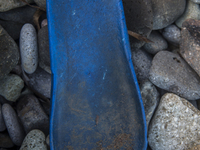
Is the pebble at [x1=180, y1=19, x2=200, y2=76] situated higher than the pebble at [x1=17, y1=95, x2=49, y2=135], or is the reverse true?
the pebble at [x1=180, y1=19, x2=200, y2=76]

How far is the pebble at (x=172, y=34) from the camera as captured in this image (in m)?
1.25

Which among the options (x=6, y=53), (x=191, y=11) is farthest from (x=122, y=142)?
(x=191, y=11)

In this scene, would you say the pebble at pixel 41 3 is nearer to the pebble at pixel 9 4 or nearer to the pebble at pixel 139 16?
the pebble at pixel 9 4

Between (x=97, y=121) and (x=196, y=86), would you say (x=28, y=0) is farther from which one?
(x=196, y=86)

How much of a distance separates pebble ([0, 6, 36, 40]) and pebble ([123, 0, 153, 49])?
0.61 metres

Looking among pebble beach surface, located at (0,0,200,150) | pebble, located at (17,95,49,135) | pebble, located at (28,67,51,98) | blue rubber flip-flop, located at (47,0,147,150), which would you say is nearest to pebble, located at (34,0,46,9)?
pebble beach surface, located at (0,0,200,150)

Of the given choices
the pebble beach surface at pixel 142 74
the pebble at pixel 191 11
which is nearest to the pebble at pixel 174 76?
the pebble beach surface at pixel 142 74

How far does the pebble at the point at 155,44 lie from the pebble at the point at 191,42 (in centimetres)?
12

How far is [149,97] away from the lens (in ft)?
3.84

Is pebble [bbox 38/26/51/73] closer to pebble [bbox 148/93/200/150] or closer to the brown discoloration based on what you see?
the brown discoloration

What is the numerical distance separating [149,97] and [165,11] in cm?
54

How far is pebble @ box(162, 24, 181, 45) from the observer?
4.09 feet

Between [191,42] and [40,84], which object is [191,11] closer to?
[191,42]

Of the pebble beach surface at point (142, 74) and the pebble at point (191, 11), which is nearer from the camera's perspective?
the pebble beach surface at point (142, 74)
